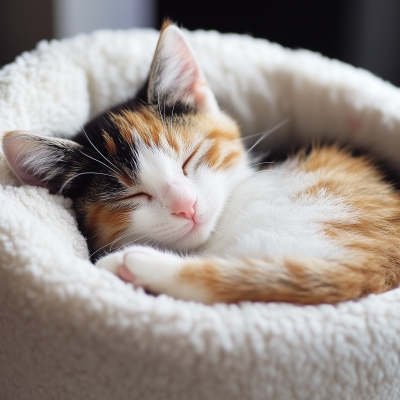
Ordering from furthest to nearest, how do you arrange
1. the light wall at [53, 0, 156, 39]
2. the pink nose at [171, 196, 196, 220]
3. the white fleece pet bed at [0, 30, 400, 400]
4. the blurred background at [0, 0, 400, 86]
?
1. the light wall at [53, 0, 156, 39]
2. the blurred background at [0, 0, 400, 86]
3. the pink nose at [171, 196, 196, 220]
4. the white fleece pet bed at [0, 30, 400, 400]

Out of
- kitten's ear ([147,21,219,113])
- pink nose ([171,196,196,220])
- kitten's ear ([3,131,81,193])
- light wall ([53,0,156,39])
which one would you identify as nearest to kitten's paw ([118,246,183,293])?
pink nose ([171,196,196,220])

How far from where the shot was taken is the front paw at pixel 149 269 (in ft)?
2.57

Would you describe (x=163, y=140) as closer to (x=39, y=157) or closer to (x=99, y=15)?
(x=39, y=157)

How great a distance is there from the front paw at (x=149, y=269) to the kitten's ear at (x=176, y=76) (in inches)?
17.6

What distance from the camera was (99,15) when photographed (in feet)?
6.88

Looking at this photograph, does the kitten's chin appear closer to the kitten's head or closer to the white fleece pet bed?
the kitten's head

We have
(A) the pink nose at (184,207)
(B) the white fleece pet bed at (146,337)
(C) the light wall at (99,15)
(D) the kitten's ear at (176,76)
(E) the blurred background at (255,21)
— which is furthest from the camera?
(C) the light wall at (99,15)

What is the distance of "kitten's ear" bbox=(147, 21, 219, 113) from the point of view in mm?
1064

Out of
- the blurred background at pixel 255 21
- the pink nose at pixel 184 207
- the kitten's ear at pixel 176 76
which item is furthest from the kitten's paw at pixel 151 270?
the blurred background at pixel 255 21

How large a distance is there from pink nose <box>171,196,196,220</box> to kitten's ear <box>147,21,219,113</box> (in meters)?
0.31

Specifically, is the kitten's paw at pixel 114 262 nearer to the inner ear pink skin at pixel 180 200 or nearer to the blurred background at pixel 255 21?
the inner ear pink skin at pixel 180 200

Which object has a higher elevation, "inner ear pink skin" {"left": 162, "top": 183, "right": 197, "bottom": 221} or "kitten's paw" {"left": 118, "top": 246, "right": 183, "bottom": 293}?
"inner ear pink skin" {"left": 162, "top": 183, "right": 197, "bottom": 221}

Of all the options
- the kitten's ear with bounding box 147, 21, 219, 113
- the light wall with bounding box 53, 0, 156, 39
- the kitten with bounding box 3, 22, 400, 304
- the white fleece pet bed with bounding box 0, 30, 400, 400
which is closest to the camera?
the white fleece pet bed with bounding box 0, 30, 400, 400

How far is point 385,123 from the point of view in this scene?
1.22 meters
